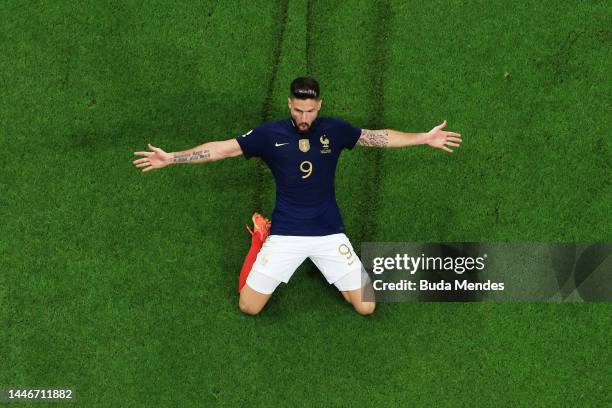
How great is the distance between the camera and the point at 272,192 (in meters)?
6.86

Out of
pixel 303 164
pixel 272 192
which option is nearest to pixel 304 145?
pixel 303 164

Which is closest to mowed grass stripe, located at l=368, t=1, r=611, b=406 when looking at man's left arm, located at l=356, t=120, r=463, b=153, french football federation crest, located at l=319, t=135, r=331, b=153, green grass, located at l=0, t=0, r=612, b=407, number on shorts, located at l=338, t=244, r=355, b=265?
green grass, located at l=0, t=0, r=612, b=407

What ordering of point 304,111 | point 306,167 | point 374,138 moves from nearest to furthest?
point 304,111 → point 306,167 → point 374,138

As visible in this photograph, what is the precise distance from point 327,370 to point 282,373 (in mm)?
455

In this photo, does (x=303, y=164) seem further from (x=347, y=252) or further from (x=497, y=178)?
(x=497, y=178)

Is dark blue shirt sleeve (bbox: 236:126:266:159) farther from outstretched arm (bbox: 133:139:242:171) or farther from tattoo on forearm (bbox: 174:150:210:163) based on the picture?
tattoo on forearm (bbox: 174:150:210:163)

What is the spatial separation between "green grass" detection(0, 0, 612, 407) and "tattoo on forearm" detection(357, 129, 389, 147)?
0.92 m

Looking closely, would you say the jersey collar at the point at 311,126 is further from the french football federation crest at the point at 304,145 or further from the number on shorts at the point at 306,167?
the number on shorts at the point at 306,167

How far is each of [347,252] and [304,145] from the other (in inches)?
45.4

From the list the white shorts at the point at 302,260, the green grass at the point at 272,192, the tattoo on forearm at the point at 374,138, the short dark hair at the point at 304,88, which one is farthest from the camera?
the green grass at the point at 272,192

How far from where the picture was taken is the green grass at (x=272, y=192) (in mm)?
6535

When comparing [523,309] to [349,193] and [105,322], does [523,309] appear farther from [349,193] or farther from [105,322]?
[105,322]

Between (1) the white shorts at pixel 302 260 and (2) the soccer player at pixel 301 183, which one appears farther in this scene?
(1) the white shorts at pixel 302 260

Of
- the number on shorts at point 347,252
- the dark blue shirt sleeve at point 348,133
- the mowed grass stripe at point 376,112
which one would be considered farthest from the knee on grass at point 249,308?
the dark blue shirt sleeve at point 348,133
